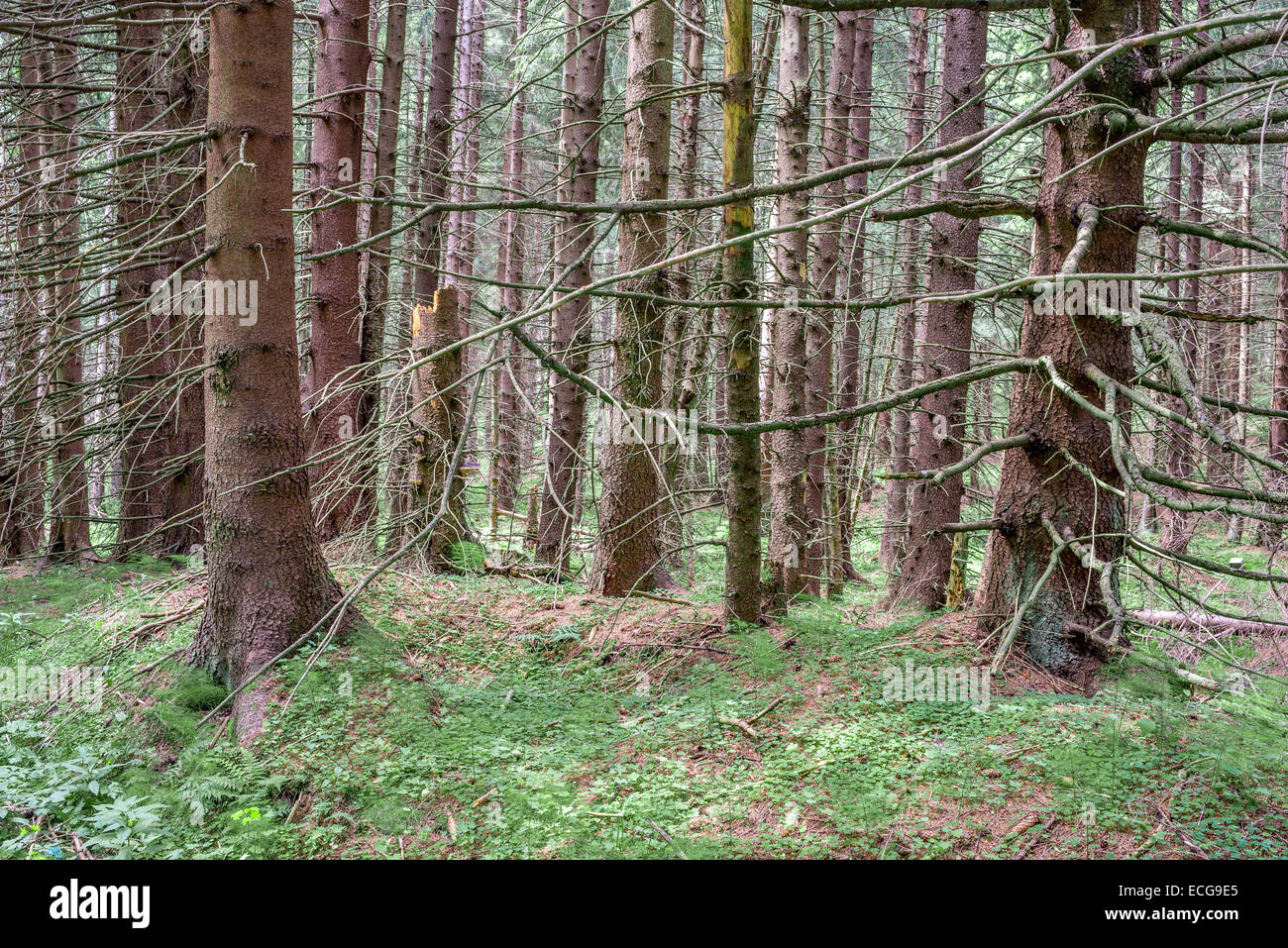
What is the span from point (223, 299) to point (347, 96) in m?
5.08

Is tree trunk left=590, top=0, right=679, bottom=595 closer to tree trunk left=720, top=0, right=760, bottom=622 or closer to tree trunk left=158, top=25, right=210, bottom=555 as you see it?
tree trunk left=720, top=0, right=760, bottom=622

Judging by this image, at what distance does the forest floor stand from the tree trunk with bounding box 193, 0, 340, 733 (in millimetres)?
365

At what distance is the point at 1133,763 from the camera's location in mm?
3945

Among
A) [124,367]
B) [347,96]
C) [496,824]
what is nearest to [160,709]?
→ [496,824]

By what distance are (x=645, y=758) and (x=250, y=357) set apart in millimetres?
3266

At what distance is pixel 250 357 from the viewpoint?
4.93m

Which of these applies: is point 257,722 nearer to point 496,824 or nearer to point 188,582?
point 496,824

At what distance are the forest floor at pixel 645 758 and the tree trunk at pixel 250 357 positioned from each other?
1.20ft

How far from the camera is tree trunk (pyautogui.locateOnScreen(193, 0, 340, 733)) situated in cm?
486

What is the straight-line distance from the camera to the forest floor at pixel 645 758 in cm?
373

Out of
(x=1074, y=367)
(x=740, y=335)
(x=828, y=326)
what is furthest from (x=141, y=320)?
(x=1074, y=367)

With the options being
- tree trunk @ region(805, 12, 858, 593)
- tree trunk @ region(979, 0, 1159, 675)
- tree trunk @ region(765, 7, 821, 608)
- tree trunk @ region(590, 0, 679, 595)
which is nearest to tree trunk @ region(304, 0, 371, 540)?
tree trunk @ region(590, 0, 679, 595)

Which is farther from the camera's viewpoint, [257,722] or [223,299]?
[223,299]

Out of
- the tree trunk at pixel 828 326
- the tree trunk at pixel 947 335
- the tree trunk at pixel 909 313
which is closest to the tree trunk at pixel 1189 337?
the tree trunk at pixel 947 335
